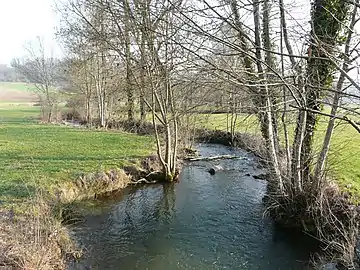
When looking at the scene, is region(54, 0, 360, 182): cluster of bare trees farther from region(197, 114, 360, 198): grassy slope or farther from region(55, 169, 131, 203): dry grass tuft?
region(55, 169, 131, 203): dry grass tuft

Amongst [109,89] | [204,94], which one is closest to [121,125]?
[109,89]

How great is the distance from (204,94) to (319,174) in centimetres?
411

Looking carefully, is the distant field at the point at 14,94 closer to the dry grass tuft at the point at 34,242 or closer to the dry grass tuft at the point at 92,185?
the dry grass tuft at the point at 92,185

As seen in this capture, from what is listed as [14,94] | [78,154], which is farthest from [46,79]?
[14,94]

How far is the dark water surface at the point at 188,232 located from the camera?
7805 mm

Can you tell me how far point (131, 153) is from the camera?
623 inches

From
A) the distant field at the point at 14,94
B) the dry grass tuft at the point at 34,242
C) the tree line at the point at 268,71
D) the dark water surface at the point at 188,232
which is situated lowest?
the dark water surface at the point at 188,232

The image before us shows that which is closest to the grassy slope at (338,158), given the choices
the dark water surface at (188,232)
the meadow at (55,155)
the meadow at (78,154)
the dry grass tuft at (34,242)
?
the meadow at (78,154)

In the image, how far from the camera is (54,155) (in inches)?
580

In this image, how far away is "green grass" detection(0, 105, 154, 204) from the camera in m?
10.8

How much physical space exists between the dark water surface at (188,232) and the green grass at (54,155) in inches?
82.6

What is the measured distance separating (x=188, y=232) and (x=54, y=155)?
8.21 meters

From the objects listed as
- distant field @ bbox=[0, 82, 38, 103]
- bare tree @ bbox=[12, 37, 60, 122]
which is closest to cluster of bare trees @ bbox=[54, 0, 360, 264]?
bare tree @ bbox=[12, 37, 60, 122]

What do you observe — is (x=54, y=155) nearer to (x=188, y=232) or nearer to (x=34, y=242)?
(x=188, y=232)
